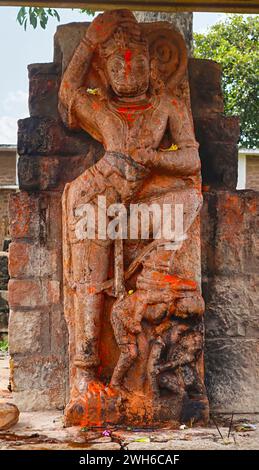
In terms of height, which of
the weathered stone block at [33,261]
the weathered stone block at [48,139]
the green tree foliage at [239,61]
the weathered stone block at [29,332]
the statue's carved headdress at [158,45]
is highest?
the green tree foliage at [239,61]

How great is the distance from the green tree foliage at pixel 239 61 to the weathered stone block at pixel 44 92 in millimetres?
13004

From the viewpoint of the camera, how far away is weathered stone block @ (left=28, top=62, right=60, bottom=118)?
514cm

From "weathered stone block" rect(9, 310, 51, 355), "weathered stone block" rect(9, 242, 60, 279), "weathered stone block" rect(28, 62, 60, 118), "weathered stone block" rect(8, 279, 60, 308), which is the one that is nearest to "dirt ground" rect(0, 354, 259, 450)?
"weathered stone block" rect(9, 310, 51, 355)

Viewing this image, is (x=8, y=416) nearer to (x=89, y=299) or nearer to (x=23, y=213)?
(x=89, y=299)

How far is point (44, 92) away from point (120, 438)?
8.01 feet

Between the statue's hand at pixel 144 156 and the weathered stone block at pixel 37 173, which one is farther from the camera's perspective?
the weathered stone block at pixel 37 173

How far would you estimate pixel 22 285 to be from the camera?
5008mm

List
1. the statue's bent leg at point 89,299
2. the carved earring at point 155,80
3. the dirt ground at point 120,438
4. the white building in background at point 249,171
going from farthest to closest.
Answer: the white building in background at point 249,171 < the carved earring at point 155,80 < the statue's bent leg at point 89,299 < the dirt ground at point 120,438

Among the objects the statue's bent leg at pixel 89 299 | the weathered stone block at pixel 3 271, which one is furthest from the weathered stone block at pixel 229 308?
the weathered stone block at pixel 3 271

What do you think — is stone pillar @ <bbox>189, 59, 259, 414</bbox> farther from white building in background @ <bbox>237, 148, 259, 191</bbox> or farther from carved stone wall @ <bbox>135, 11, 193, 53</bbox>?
white building in background @ <bbox>237, 148, 259, 191</bbox>

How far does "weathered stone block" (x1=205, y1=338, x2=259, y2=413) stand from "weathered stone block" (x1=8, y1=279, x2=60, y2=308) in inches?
43.8

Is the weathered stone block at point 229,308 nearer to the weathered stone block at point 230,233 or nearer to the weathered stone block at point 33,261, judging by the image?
the weathered stone block at point 230,233

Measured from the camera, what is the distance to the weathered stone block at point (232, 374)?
16.3ft

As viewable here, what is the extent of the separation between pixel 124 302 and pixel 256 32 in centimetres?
1561
